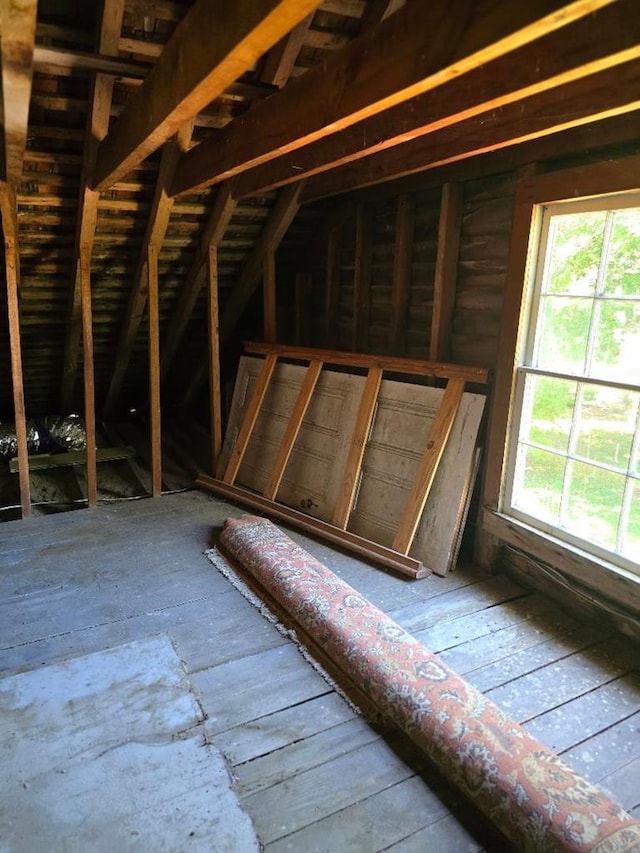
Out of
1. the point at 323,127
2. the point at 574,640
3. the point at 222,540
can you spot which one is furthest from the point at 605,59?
the point at 222,540

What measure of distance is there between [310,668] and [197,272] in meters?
3.11

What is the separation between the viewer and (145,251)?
3938mm

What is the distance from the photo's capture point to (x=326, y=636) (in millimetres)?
2375

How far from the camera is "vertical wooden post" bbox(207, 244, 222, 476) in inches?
163

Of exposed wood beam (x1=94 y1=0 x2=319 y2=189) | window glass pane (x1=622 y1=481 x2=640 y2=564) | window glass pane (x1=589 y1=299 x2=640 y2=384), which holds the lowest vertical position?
window glass pane (x1=622 y1=481 x2=640 y2=564)

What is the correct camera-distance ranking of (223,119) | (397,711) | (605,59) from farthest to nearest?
(223,119), (397,711), (605,59)

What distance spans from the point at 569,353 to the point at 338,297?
2.05m

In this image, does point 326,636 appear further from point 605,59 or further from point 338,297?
point 338,297

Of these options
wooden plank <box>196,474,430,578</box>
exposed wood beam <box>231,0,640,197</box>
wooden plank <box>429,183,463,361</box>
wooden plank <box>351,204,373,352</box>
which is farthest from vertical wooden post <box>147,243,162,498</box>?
wooden plank <box>429,183,463,361</box>

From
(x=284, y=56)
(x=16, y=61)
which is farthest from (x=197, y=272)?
(x=16, y=61)

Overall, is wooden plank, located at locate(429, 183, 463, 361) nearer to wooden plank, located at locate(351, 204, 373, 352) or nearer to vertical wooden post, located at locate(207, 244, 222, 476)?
wooden plank, located at locate(351, 204, 373, 352)

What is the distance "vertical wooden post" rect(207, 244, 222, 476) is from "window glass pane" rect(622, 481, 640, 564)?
9.62 ft

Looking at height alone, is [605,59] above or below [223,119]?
below

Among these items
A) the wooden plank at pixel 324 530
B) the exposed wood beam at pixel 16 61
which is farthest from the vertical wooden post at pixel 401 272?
the exposed wood beam at pixel 16 61
